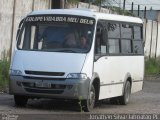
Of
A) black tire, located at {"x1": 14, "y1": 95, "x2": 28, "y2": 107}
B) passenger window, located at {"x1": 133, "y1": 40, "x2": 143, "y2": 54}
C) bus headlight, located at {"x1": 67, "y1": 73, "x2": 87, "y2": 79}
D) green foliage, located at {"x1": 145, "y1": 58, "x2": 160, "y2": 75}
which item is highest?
passenger window, located at {"x1": 133, "y1": 40, "x2": 143, "y2": 54}

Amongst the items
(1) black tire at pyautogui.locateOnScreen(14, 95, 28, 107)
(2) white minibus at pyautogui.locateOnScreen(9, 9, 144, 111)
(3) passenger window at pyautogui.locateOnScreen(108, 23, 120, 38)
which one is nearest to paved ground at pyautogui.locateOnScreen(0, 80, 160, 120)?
(1) black tire at pyautogui.locateOnScreen(14, 95, 28, 107)

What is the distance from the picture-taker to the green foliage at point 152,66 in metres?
36.7

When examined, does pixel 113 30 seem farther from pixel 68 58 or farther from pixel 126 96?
pixel 68 58

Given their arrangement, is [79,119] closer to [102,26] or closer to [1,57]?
[102,26]

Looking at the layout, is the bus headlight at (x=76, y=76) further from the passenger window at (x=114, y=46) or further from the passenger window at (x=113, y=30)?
the passenger window at (x=113, y=30)

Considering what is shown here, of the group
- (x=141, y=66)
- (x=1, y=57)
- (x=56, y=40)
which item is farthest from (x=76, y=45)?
(x=1, y=57)

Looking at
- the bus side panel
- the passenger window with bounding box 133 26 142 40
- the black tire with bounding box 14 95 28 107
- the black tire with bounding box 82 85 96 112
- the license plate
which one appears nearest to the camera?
the license plate

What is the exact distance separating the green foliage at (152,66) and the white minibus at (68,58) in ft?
60.2

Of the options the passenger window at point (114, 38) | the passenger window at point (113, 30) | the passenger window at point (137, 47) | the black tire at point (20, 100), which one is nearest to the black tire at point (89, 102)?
the black tire at point (20, 100)

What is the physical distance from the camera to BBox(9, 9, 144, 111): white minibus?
15594mm

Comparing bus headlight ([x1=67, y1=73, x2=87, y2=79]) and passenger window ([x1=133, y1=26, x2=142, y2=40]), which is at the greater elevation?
passenger window ([x1=133, y1=26, x2=142, y2=40])

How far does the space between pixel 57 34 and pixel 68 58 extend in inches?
38.9

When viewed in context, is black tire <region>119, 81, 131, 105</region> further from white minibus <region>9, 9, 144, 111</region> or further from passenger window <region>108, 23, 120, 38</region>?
passenger window <region>108, 23, 120, 38</region>

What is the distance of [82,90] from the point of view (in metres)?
15.5
